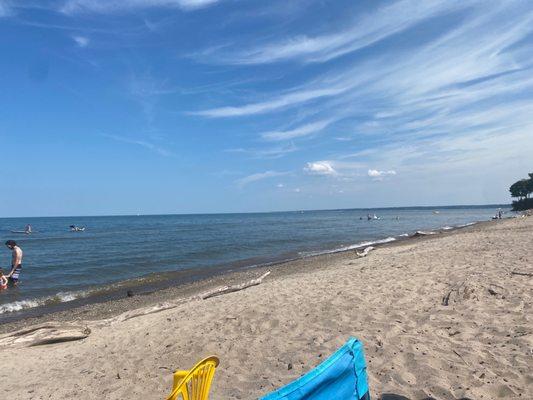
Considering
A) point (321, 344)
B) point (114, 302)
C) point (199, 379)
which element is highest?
point (199, 379)

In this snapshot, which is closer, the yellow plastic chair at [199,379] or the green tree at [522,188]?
the yellow plastic chair at [199,379]

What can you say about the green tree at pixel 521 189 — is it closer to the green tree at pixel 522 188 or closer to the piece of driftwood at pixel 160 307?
the green tree at pixel 522 188

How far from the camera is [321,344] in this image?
571cm

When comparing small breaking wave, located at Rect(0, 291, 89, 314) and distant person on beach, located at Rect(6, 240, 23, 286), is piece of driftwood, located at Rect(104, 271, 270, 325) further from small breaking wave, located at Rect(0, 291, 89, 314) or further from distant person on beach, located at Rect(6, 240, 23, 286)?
distant person on beach, located at Rect(6, 240, 23, 286)

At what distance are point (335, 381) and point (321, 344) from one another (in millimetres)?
3206

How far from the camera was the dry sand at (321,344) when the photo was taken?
450 centimetres

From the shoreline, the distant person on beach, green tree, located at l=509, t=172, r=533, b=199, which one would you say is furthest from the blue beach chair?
green tree, located at l=509, t=172, r=533, b=199

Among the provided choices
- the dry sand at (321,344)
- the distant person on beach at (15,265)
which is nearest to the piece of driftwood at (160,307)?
the dry sand at (321,344)

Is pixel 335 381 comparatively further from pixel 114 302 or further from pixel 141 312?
pixel 114 302

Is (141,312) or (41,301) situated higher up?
(141,312)

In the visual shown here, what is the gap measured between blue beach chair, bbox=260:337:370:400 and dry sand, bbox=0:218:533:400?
157 cm

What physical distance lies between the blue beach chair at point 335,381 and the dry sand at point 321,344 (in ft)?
5.14

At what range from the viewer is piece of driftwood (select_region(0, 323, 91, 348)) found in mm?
7730

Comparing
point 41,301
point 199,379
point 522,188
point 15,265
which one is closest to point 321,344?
point 199,379
